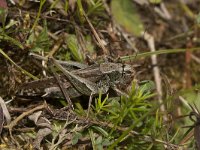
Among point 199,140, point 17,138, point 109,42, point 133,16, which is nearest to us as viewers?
point 199,140

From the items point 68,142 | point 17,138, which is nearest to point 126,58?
point 68,142

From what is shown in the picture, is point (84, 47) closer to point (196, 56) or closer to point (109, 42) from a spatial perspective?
point (109, 42)

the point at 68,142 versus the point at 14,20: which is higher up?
the point at 14,20

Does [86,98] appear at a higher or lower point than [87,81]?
lower

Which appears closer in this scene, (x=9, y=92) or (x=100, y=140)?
(x=100, y=140)

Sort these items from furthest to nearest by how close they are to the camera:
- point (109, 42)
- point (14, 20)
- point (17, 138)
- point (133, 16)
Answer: point (133, 16) → point (109, 42) → point (14, 20) → point (17, 138)

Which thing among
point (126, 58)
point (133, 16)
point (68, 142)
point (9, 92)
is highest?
point (133, 16)

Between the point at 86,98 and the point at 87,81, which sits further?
the point at 86,98
